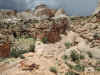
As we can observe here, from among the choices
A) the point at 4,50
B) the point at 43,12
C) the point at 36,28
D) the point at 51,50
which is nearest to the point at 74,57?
the point at 51,50

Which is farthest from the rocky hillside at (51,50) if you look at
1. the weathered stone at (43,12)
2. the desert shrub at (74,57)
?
the weathered stone at (43,12)

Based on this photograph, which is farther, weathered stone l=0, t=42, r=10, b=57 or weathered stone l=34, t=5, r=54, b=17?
weathered stone l=34, t=5, r=54, b=17

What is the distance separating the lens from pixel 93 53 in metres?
7.71

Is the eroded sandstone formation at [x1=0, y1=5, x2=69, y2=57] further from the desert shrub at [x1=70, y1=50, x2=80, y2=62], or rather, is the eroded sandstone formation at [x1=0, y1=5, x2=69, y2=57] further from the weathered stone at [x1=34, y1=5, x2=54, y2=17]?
the weathered stone at [x1=34, y1=5, x2=54, y2=17]

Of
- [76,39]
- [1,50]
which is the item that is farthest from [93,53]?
[1,50]

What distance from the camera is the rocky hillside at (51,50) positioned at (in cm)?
557

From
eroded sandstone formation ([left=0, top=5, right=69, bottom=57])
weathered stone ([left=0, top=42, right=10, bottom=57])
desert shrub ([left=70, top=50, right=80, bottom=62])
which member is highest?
eroded sandstone formation ([left=0, top=5, right=69, bottom=57])

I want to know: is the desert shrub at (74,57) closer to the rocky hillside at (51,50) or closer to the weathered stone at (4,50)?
the rocky hillside at (51,50)

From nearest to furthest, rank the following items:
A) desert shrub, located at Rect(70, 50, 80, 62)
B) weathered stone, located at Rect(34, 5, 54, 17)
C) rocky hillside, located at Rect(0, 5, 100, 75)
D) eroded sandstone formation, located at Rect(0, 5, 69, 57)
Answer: rocky hillside, located at Rect(0, 5, 100, 75), desert shrub, located at Rect(70, 50, 80, 62), eroded sandstone formation, located at Rect(0, 5, 69, 57), weathered stone, located at Rect(34, 5, 54, 17)

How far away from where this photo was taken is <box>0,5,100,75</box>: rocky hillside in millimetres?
5566

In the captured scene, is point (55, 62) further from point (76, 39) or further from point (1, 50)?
point (76, 39)

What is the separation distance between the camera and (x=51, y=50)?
798 centimetres

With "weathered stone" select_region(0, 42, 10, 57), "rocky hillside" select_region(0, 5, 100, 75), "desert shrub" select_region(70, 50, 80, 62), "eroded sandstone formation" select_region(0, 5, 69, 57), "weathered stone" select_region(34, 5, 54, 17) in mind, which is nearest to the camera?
"rocky hillside" select_region(0, 5, 100, 75)

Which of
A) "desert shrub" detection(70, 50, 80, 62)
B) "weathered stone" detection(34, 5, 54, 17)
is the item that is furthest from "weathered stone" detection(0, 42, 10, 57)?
"weathered stone" detection(34, 5, 54, 17)
